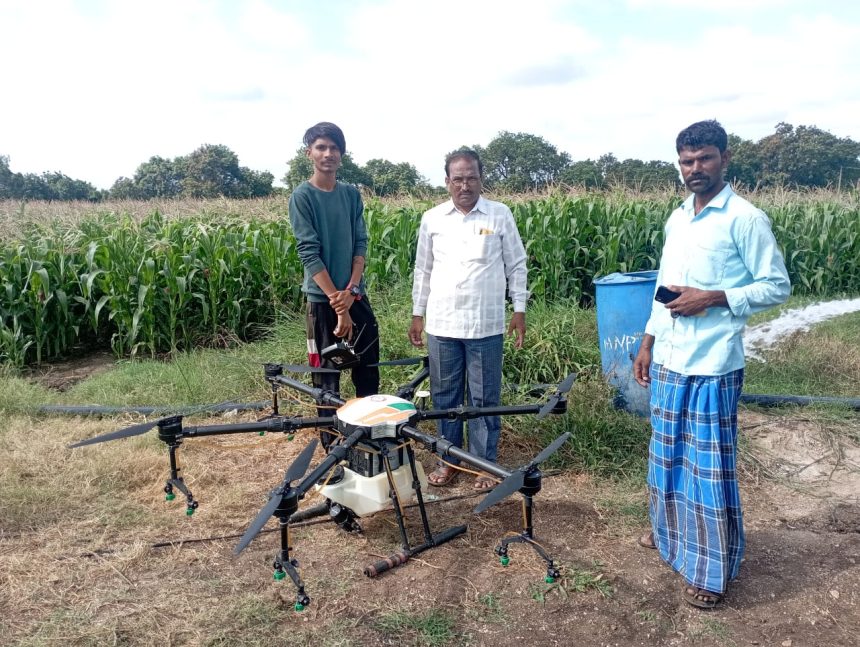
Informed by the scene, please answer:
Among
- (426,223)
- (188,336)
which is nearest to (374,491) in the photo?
(426,223)

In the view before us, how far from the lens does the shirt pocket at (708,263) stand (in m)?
2.46

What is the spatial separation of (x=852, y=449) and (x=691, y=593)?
2.19 metres

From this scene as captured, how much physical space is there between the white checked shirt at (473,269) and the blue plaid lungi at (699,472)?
38.7 inches

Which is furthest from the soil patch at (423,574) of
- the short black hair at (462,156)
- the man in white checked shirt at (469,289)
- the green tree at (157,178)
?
the green tree at (157,178)

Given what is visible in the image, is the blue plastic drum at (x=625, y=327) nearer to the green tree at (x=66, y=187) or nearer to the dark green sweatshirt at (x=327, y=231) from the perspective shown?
the dark green sweatshirt at (x=327, y=231)

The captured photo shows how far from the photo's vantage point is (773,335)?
6.30 meters

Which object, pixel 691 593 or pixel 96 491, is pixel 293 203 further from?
pixel 691 593

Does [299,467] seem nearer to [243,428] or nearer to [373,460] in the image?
[243,428]

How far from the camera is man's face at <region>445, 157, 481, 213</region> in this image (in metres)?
3.32

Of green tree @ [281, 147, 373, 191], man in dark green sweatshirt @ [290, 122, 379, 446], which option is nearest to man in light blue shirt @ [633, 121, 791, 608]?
man in dark green sweatshirt @ [290, 122, 379, 446]

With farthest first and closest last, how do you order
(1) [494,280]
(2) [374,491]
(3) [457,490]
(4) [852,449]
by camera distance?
(4) [852,449] → (3) [457,490] → (1) [494,280] → (2) [374,491]

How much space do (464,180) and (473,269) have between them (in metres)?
0.45

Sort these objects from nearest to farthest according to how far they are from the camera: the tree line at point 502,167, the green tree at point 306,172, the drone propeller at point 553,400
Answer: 1. the drone propeller at point 553,400
2. the green tree at point 306,172
3. the tree line at point 502,167

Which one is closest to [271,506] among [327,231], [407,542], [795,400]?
[407,542]
